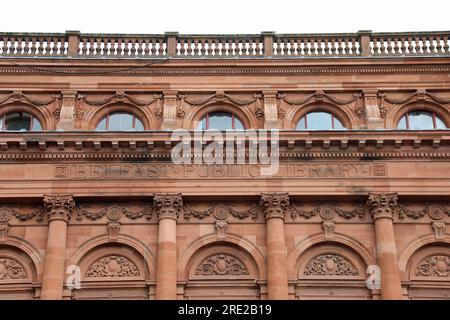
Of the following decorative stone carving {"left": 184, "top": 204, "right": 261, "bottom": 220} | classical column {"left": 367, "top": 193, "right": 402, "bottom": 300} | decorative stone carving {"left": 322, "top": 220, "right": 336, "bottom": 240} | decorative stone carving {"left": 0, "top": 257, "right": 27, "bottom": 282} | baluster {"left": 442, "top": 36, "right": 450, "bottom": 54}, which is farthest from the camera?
baluster {"left": 442, "top": 36, "right": 450, "bottom": 54}

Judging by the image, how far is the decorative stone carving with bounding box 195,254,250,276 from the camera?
31.6m

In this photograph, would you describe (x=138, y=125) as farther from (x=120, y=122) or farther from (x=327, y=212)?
(x=327, y=212)

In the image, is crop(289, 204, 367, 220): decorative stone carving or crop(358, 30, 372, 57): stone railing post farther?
crop(358, 30, 372, 57): stone railing post

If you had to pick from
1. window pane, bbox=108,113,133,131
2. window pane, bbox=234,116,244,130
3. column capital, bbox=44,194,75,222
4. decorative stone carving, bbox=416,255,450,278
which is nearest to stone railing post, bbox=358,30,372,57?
window pane, bbox=234,116,244,130

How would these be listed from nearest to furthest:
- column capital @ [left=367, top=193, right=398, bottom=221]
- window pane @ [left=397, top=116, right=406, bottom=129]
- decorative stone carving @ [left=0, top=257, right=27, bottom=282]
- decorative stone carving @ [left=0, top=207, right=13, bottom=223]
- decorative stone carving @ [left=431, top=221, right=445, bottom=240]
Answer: decorative stone carving @ [left=0, top=257, right=27, bottom=282], column capital @ [left=367, top=193, right=398, bottom=221], decorative stone carving @ [left=431, top=221, right=445, bottom=240], decorative stone carving @ [left=0, top=207, right=13, bottom=223], window pane @ [left=397, top=116, right=406, bottom=129]

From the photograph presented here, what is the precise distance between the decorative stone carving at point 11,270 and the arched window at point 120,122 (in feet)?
20.1

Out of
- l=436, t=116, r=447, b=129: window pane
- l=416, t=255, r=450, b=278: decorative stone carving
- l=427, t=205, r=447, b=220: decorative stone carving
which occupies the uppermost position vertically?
l=436, t=116, r=447, b=129: window pane

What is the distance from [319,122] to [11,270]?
1303cm

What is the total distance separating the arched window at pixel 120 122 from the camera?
3394 cm

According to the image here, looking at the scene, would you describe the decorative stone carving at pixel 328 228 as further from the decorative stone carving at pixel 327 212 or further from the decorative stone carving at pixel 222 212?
the decorative stone carving at pixel 222 212

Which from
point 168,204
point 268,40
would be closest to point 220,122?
point 268,40

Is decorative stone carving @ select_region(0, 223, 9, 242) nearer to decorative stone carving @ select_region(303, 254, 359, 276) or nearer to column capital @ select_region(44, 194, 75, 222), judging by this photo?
column capital @ select_region(44, 194, 75, 222)

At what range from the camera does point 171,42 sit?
3516 centimetres
